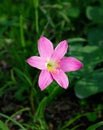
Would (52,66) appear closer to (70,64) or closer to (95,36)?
(70,64)

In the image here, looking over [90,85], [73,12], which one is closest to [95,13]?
[73,12]

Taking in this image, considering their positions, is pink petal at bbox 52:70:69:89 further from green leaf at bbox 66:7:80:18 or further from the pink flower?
green leaf at bbox 66:7:80:18

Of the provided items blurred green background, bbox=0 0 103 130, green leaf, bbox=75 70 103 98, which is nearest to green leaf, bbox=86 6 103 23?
blurred green background, bbox=0 0 103 130

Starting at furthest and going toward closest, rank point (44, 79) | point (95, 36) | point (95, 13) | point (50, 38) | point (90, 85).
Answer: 1. point (95, 13)
2. point (95, 36)
3. point (50, 38)
4. point (90, 85)
5. point (44, 79)

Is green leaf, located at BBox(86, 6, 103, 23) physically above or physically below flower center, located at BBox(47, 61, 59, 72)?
above

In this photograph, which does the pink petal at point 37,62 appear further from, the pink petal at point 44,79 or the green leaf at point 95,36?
the green leaf at point 95,36

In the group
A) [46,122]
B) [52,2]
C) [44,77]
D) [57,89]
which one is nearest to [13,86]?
[46,122]

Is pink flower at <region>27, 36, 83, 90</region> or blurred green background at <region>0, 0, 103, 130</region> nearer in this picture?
pink flower at <region>27, 36, 83, 90</region>
